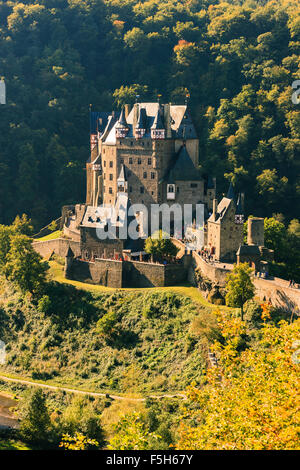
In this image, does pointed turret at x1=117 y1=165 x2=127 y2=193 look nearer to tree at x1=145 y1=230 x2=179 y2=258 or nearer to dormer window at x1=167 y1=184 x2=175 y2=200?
dormer window at x1=167 y1=184 x2=175 y2=200

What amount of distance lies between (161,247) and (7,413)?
2016 centimetres

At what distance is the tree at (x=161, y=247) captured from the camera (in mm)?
60594

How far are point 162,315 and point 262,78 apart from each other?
5399 cm

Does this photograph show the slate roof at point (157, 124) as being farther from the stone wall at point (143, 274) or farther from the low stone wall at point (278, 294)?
the low stone wall at point (278, 294)

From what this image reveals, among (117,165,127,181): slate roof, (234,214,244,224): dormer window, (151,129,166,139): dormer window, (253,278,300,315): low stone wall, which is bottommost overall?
(253,278,300,315): low stone wall

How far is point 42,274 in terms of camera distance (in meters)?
64.3

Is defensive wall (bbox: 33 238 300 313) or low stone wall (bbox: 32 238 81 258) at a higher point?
low stone wall (bbox: 32 238 81 258)

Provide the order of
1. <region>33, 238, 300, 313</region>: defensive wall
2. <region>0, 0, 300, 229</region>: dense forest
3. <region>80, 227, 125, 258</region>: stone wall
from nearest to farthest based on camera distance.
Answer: <region>33, 238, 300, 313</region>: defensive wall, <region>80, 227, 125, 258</region>: stone wall, <region>0, 0, 300, 229</region>: dense forest

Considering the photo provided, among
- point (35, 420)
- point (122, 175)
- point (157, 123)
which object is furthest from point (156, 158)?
point (35, 420)

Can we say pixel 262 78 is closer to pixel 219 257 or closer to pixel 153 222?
pixel 153 222

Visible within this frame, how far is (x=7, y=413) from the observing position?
5206cm

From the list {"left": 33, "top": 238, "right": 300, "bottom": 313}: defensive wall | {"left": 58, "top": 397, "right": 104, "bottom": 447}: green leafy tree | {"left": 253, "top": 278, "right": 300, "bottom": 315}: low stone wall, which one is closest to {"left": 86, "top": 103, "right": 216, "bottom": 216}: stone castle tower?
{"left": 33, "top": 238, "right": 300, "bottom": 313}: defensive wall

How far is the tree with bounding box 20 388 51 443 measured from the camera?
47.1 metres

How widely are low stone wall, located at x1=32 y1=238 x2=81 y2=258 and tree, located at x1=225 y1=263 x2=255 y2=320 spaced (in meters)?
21.0
